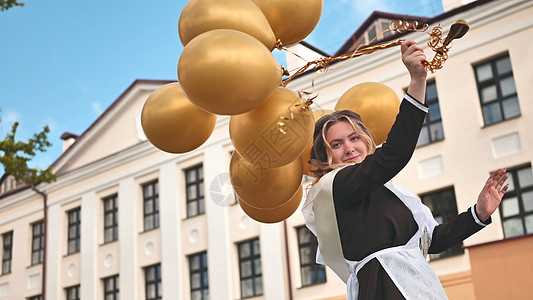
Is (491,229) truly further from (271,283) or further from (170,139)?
(170,139)

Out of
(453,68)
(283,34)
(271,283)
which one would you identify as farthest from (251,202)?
(271,283)

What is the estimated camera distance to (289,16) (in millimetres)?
3219

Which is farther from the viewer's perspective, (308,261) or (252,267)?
(252,267)

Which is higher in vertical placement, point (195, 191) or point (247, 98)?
point (195, 191)

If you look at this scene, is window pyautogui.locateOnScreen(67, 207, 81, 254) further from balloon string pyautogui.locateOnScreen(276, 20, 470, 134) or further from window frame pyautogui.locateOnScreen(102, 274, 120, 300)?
balloon string pyautogui.locateOnScreen(276, 20, 470, 134)

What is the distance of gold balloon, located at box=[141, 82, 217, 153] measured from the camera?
321cm

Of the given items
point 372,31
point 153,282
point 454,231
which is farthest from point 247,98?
point 153,282

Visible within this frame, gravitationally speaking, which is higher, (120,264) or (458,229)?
(120,264)

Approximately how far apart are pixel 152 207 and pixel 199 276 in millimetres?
2907

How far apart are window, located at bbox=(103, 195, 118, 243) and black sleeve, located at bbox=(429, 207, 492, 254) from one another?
18.4 metres

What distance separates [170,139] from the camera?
3246mm

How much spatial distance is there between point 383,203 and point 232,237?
1485cm

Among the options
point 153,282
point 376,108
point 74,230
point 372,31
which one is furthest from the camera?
point 74,230

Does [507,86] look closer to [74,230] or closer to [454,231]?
[454,231]
